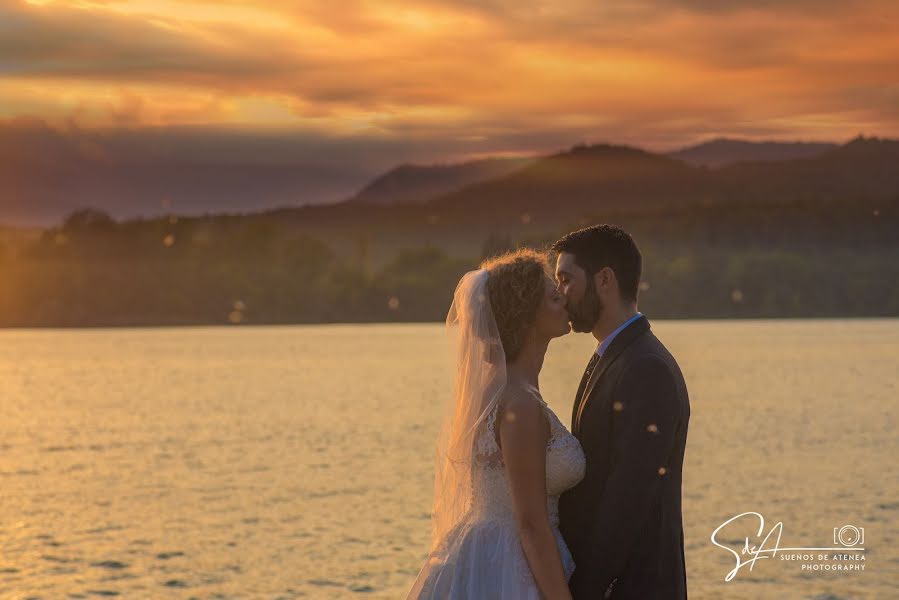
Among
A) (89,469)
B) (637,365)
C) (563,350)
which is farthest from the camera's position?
(563,350)

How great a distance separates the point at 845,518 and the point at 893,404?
46648 millimetres

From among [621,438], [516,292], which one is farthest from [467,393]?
[621,438]

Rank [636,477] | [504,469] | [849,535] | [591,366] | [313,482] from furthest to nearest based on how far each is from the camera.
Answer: [313,482] < [849,535] < [591,366] < [504,469] < [636,477]

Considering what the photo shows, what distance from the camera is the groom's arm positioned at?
235 inches

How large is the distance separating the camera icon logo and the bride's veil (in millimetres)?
23655

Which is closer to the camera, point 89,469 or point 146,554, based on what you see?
point 146,554

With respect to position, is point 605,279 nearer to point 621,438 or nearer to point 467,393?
point 621,438

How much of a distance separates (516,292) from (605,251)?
1.69 ft

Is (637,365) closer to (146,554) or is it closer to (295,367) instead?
(146,554)

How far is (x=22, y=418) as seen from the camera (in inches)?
3009

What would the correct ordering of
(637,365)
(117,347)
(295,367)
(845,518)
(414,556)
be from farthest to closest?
(117,347) → (295,367) → (845,518) → (414,556) → (637,365)

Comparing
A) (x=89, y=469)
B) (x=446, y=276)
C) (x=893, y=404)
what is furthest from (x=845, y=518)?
(x=446, y=276)

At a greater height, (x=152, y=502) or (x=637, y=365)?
(x=637, y=365)

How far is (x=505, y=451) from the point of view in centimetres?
622
